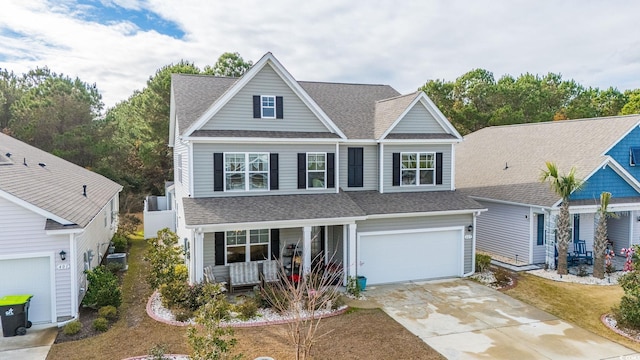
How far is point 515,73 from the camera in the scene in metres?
56.7

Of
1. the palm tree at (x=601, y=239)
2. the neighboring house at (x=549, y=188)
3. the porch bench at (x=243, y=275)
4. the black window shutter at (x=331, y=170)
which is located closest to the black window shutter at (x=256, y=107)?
the black window shutter at (x=331, y=170)

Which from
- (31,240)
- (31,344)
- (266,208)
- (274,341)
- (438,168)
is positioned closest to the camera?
(31,344)

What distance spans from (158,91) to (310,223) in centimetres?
2549

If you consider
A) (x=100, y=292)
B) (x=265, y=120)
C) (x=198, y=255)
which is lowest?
(x=100, y=292)

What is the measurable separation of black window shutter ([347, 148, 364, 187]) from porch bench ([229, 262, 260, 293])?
5.69 m

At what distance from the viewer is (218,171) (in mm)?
15750

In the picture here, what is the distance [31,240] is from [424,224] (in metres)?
13.7

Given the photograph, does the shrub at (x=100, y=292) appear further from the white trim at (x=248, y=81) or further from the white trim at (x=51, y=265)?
the white trim at (x=248, y=81)

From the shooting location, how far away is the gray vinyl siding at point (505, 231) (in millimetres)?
19672

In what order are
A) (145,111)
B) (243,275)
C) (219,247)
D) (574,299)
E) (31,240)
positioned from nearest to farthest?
(31,240) < (574,299) < (243,275) < (219,247) < (145,111)

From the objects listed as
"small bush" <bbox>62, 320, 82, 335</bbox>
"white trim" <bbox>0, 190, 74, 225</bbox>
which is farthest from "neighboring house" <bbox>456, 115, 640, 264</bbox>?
"white trim" <bbox>0, 190, 74, 225</bbox>

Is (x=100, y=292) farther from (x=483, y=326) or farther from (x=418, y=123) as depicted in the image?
(x=418, y=123)

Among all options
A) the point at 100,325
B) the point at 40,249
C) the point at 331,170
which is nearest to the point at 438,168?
the point at 331,170

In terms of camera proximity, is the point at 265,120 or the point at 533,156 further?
the point at 533,156
